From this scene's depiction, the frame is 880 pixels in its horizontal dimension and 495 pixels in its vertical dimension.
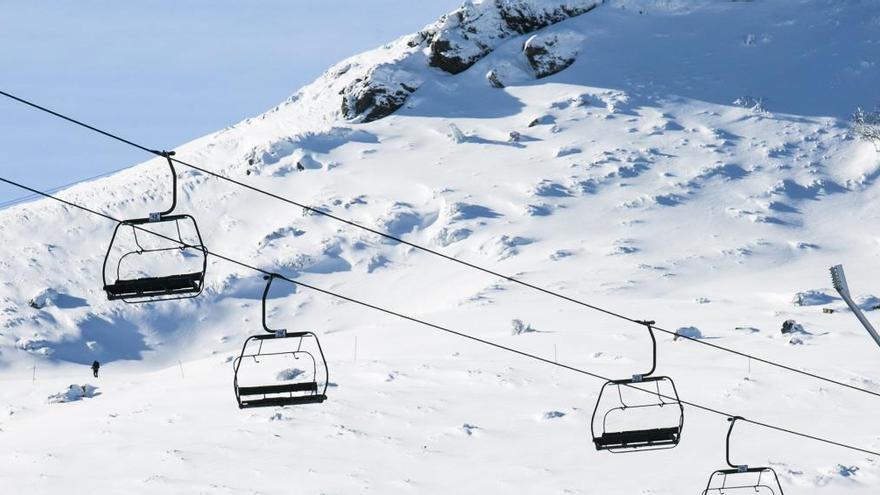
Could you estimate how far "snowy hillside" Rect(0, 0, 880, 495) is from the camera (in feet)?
106

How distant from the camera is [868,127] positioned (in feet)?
240

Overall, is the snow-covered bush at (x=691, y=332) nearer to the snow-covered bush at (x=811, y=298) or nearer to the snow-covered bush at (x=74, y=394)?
the snow-covered bush at (x=811, y=298)

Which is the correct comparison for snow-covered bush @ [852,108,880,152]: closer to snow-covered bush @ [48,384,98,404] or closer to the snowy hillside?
the snowy hillside

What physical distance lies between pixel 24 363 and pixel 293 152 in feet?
95.0

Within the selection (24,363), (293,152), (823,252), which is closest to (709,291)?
(823,252)

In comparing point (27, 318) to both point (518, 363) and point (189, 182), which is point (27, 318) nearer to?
point (189, 182)

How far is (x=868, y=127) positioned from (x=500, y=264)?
80.7 feet

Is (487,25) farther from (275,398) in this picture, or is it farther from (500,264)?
(275,398)

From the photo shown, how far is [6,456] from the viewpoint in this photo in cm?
3422

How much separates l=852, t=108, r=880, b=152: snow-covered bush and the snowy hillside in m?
Answer: 0.63

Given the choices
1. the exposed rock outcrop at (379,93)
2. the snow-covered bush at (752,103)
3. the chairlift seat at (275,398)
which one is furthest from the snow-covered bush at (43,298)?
the chairlift seat at (275,398)

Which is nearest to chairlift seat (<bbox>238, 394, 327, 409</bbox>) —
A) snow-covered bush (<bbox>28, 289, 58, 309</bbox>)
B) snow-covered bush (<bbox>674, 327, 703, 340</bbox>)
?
snow-covered bush (<bbox>674, 327, 703, 340</bbox>)

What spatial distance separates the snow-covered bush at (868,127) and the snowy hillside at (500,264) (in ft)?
2.06

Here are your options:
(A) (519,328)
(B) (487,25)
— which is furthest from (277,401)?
(B) (487,25)
